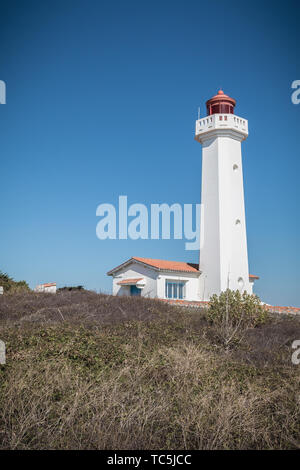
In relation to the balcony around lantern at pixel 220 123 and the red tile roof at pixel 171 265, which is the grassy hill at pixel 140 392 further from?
the balcony around lantern at pixel 220 123

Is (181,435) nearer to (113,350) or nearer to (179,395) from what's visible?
(179,395)

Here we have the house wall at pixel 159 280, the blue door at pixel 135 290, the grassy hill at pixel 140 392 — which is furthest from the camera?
the blue door at pixel 135 290

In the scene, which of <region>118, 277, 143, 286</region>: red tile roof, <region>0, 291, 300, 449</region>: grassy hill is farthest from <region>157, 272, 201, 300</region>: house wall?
<region>0, 291, 300, 449</region>: grassy hill

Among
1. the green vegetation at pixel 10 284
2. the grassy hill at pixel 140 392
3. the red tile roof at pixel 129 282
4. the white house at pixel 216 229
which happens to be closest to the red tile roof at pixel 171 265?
the white house at pixel 216 229

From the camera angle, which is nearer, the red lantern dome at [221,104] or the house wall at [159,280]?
the house wall at [159,280]

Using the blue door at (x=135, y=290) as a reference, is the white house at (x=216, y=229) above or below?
above

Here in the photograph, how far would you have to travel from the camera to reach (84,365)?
6.83 meters

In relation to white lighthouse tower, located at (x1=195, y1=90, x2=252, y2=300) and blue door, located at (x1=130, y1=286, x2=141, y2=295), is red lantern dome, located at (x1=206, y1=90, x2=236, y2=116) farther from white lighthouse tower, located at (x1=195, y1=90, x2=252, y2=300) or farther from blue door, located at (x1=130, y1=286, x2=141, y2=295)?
blue door, located at (x1=130, y1=286, x2=141, y2=295)

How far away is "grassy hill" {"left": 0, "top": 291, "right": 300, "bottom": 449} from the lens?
4.66 metres

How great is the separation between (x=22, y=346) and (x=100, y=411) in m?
3.09

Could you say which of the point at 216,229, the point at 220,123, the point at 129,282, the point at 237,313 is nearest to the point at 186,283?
the point at 129,282

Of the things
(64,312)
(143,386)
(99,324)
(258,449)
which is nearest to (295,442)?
(258,449)

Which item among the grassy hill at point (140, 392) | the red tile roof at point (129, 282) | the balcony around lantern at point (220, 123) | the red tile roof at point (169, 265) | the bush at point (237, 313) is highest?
the balcony around lantern at point (220, 123)

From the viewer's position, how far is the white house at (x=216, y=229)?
21.8m
